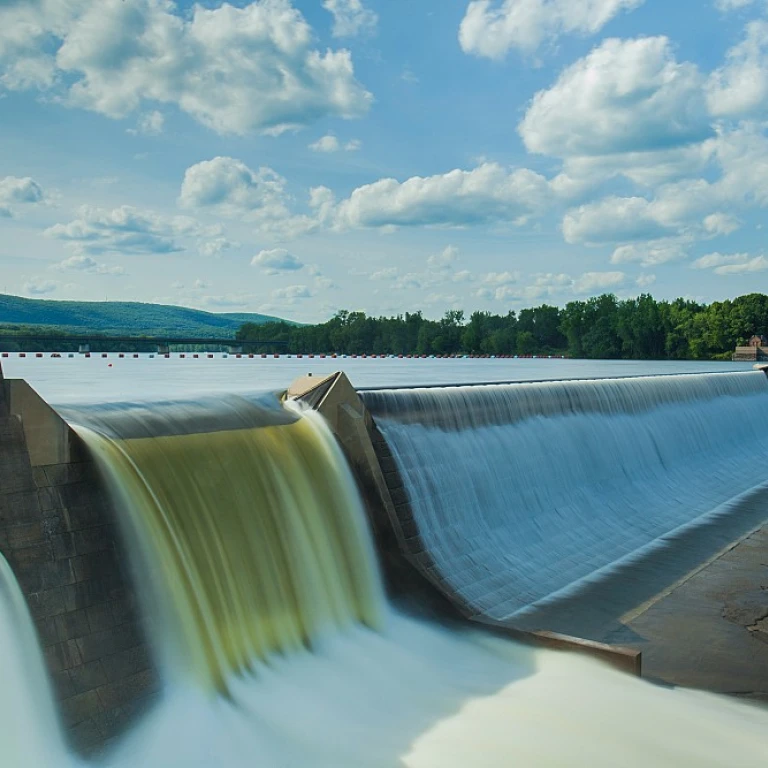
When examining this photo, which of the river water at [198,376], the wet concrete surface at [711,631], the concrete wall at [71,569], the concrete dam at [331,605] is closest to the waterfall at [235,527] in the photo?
the concrete dam at [331,605]

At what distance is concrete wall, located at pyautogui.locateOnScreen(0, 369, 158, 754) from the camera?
874 cm

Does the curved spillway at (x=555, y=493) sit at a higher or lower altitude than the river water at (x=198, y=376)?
lower

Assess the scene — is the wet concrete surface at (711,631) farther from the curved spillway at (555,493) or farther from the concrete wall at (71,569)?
the concrete wall at (71,569)

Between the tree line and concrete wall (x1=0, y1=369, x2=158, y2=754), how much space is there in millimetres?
107252

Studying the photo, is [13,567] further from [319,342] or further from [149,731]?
[319,342]

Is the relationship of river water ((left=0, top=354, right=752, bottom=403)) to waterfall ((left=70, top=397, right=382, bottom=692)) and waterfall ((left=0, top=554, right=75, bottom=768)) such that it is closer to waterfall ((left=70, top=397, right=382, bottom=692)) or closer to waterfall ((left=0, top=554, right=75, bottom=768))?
waterfall ((left=70, top=397, right=382, bottom=692))

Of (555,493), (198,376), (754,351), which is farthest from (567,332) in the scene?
(555,493)

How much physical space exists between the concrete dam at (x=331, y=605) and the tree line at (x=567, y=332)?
9651 cm

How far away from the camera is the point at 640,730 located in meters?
9.87

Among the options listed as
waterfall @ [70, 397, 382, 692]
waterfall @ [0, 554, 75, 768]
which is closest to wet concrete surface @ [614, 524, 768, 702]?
waterfall @ [70, 397, 382, 692]

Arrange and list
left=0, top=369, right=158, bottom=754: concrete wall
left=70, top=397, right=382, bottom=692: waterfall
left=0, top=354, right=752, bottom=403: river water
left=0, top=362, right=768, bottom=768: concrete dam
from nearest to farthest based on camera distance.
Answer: left=0, top=369, right=158, bottom=754: concrete wall < left=0, top=362, right=768, bottom=768: concrete dam < left=70, top=397, right=382, bottom=692: waterfall < left=0, top=354, right=752, bottom=403: river water

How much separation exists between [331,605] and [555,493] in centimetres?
944

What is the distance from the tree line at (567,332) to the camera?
107375 mm

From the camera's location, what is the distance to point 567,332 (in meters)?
128
